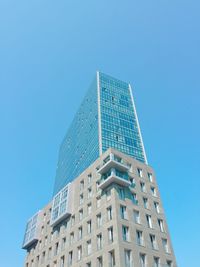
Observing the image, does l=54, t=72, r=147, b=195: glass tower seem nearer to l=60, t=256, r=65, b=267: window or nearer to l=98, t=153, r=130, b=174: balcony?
l=98, t=153, r=130, b=174: balcony

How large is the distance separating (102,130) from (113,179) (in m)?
36.5

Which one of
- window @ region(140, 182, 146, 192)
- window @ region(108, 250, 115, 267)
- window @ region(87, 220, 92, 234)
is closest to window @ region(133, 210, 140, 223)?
window @ region(140, 182, 146, 192)

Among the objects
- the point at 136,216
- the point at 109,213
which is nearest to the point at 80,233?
the point at 109,213

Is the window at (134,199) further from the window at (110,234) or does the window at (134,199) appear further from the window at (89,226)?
the window at (89,226)

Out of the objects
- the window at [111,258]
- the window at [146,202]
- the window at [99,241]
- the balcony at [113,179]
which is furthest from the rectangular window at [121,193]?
the window at [111,258]

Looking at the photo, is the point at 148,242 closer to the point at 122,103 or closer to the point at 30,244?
the point at 30,244

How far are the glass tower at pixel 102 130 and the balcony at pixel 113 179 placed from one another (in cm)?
2486

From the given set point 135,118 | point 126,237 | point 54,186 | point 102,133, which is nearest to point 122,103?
point 135,118

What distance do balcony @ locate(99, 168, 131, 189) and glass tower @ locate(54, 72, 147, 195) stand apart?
81.6 feet

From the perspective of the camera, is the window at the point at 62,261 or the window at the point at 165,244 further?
the window at the point at 62,261

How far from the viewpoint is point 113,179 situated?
50.8 meters

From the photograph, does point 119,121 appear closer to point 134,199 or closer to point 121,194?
point 134,199

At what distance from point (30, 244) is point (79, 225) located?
2571cm

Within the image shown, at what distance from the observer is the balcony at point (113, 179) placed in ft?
166
